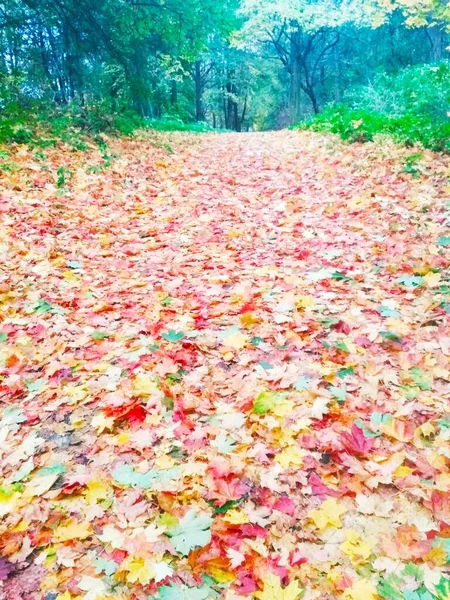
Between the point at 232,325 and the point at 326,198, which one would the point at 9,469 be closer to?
the point at 232,325

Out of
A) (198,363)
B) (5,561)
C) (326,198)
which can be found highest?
(326,198)

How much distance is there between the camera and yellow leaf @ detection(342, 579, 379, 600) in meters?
1.55

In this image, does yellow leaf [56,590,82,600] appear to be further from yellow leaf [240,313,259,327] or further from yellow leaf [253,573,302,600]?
yellow leaf [240,313,259,327]

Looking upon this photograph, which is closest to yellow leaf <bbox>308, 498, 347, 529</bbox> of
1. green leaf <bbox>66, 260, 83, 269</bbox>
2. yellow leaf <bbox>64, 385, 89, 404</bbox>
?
yellow leaf <bbox>64, 385, 89, 404</bbox>

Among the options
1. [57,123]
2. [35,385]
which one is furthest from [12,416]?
[57,123]

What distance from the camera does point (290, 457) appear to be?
2.12m

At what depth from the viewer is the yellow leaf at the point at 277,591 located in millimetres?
1556

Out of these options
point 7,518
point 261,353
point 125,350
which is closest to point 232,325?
point 261,353

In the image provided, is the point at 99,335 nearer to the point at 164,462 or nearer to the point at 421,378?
the point at 164,462

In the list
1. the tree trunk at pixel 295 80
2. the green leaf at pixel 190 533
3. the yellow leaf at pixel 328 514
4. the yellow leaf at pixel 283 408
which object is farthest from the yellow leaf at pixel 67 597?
the tree trunk at pixel 295 80

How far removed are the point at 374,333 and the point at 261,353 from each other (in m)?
0.77

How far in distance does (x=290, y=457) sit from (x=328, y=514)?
0.32 metres

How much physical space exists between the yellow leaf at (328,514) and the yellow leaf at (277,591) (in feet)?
0.95

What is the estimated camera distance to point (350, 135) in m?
9.38
